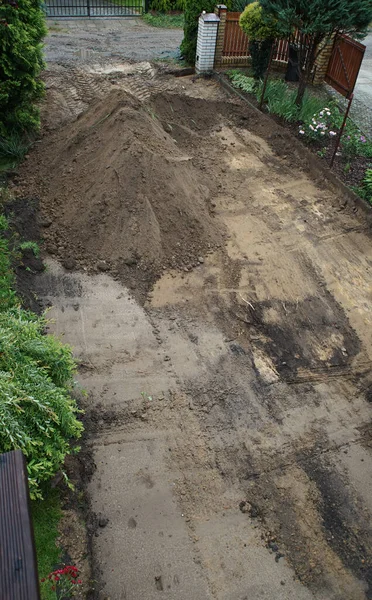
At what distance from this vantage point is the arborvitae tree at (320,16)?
8.92 m

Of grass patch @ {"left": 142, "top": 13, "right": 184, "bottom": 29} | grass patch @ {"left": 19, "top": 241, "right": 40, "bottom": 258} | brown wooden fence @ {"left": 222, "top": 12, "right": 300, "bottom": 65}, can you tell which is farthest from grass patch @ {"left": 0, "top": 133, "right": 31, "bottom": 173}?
grass patch @ {"left": 142, "top": 13, "right": 184, "bottom": 29}

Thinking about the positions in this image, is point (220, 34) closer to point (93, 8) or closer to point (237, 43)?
point (237, 43)

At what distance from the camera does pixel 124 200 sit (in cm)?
750

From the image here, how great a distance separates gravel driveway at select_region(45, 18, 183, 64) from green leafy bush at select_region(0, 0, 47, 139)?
13.9ft

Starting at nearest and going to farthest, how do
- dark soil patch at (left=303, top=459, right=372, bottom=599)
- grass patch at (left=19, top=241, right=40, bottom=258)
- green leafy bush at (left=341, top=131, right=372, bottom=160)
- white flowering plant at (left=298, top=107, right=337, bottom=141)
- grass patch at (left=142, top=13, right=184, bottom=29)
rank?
dark soil patch at (left=303, top=459, right=372, bottom=599) < grass patch at (left=19, top=241, right=40, bottom=258) < green leafy bush at (left=341, top=131, right=372, bottom=160) < white flowering plant at (left=298, top=107, right=337, bottom=141) < grass patch at (left=142, top=13, right=184, bottom=29)

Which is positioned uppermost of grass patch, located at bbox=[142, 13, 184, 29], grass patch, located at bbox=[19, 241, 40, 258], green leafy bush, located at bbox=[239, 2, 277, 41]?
green leafy bush, located at bbox=[239, 2, 277, 41]

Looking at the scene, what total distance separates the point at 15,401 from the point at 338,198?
7.17 m

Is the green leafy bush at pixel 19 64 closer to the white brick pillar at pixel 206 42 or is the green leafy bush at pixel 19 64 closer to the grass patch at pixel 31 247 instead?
the grass patch at pixel 31 247

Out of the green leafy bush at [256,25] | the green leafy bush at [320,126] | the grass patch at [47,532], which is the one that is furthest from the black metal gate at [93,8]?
the grass patch at [47,532]

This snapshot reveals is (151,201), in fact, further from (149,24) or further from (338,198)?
(149,24)

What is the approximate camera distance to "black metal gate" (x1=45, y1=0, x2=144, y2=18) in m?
17.0

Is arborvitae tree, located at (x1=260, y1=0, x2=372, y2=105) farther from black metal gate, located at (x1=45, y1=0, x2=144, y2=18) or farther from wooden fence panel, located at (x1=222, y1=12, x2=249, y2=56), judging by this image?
black metal gate, located at (x1=45, y1=0, x2=144, y2=18)

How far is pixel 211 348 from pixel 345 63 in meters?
8.22

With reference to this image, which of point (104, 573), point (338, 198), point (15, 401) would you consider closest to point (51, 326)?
point (15, 401)
